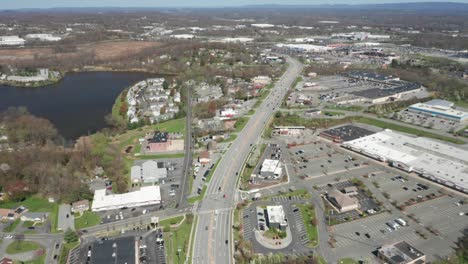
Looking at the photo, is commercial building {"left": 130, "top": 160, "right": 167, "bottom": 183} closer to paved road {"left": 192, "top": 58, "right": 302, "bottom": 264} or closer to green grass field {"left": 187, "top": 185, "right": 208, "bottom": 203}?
green grass field {"left": 187, "top": 185, "right": 208, "bottom": 203}

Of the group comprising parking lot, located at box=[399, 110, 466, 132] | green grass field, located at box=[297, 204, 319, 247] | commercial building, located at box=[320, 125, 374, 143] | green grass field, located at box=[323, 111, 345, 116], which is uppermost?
parking lot, located at box=[399, 110, 466, 132]

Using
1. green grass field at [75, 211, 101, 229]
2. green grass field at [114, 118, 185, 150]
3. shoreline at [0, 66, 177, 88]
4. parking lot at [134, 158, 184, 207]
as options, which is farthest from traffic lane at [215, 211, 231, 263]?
shoreline at [0, 66, 177, 88]

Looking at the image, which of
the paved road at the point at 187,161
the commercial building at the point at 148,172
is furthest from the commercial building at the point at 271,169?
the commercial building at the point at 148,172

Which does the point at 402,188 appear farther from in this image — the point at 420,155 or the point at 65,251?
the point at 65,251

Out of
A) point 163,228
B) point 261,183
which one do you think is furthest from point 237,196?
point 163,228

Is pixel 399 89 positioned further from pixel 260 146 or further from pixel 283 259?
pixel 283 259

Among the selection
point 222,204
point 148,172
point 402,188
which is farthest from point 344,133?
point 148,172

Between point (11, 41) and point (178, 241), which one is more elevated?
point (11, 41)
